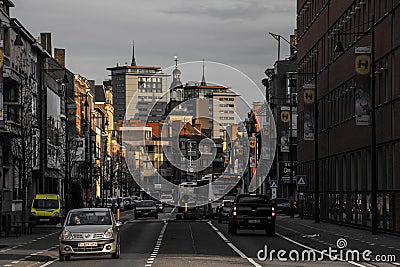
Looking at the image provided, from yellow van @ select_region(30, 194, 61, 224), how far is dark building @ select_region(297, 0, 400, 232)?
1629cm

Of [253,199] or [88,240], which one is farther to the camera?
[253,199]

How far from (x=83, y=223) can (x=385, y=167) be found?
2081cm

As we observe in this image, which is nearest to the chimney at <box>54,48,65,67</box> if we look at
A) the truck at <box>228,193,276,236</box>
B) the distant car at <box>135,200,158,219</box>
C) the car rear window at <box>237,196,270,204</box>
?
the distant car at <box>135,200,158,219</box>

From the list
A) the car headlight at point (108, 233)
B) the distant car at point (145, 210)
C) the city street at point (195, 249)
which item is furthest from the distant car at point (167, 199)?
the car headlight at point (108, 233)

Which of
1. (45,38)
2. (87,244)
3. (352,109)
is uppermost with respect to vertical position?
(45,38)

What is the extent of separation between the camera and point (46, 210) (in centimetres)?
6062

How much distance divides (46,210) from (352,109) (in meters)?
19.7

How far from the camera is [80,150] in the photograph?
9194 centimetres

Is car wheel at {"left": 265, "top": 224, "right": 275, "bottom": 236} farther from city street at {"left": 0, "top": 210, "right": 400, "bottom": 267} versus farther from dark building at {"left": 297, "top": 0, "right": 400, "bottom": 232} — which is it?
dark building at {"left": 297, "top": 0, "right": 400, "bottom": 232}

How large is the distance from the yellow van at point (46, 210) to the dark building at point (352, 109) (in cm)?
1629

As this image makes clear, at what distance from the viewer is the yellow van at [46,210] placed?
60062mm

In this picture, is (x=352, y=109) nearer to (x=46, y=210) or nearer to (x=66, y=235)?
(x=46, y=210)

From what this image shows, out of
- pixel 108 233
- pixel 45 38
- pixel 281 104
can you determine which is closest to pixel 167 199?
pixel 281 104

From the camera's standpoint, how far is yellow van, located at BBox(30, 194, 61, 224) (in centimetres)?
6006
